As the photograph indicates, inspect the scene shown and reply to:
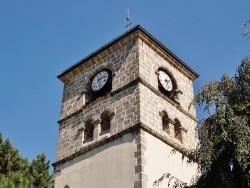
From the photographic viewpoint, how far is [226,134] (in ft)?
27.1

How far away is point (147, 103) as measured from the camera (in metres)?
15.2

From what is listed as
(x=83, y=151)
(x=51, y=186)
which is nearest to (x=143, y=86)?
(x=83, y=151)

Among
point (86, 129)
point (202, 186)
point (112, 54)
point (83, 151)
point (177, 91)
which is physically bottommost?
point (202, 186)

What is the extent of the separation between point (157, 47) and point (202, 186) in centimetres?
951

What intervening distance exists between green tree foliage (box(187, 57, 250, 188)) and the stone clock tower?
15.0 ft

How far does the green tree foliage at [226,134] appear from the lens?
8148 mm

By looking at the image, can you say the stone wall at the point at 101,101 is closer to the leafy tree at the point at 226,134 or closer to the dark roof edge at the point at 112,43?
the dark roof edge at the point at 112,43

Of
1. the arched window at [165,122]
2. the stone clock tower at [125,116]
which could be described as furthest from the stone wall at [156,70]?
the arched window at [165,122]

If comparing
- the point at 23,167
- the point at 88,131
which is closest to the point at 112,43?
A: the point at 88,131

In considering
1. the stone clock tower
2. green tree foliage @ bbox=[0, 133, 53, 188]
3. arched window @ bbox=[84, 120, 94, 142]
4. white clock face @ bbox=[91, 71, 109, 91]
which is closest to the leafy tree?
green tree foliage @ bbox=[0, 133, 53, 188]

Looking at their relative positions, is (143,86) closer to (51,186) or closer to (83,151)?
(83,151)

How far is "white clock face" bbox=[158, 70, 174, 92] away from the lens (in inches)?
669

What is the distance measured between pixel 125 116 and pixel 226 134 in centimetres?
694

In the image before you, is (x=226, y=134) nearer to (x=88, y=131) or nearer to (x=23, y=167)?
(x=23, y=167)
